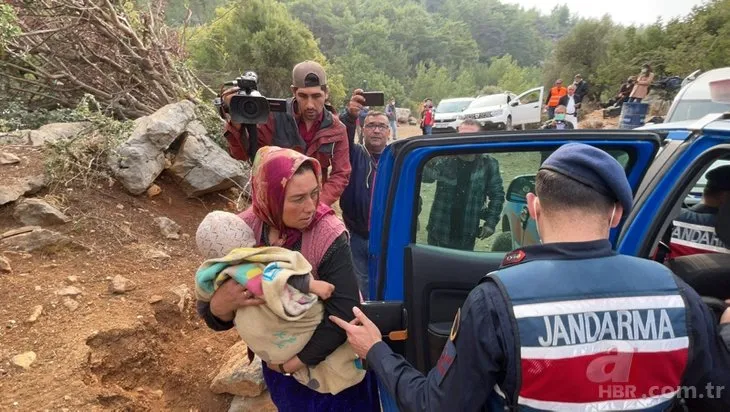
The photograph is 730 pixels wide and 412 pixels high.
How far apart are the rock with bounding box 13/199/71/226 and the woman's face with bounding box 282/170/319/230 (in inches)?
133

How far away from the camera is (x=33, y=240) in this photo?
3.59 meters

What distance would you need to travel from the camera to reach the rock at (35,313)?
9.51 ft

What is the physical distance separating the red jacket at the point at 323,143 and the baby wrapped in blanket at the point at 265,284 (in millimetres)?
1462

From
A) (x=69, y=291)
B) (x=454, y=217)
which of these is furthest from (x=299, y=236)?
(x=69, y=291)

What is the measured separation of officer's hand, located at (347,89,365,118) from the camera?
304 centimetres

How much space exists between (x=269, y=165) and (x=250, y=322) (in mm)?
516

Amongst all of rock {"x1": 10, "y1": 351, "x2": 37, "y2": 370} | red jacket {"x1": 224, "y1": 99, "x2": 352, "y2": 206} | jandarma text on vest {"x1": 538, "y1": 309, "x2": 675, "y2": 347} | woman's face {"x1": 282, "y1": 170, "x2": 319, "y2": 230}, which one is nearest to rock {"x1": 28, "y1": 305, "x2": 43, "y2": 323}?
rock {"x1": 10, "y1": 351, "x2": 37, "y2": 370}

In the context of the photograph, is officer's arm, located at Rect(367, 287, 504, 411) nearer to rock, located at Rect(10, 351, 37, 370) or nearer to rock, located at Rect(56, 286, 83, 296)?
rock, located at Rect(10, 351, 37, 370)

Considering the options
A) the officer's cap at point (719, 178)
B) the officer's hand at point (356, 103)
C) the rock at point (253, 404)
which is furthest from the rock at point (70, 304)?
the officer's cap at point (719, 178)

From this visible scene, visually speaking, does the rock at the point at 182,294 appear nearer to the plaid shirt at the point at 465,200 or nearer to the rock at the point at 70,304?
the rock at the point at 70,304

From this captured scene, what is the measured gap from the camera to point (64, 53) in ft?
20.7

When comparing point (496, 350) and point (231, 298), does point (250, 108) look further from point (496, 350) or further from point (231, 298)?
point (496, 350)

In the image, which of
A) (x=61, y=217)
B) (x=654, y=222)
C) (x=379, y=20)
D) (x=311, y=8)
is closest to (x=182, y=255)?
(x=61, y=217)

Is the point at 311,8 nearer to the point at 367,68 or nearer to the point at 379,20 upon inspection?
the point at 379,20
